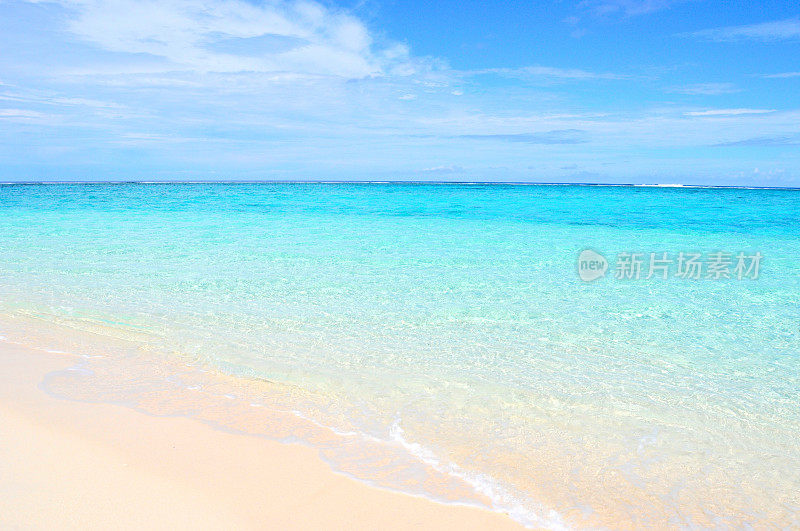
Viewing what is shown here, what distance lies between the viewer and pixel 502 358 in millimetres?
4367

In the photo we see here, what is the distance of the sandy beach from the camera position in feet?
7.61

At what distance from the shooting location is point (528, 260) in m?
9.51

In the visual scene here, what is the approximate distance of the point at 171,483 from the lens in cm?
258

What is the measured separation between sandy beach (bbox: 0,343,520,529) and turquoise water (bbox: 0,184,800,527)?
19 cm

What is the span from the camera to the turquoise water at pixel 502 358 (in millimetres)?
2727

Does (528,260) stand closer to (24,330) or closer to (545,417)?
(545,417)

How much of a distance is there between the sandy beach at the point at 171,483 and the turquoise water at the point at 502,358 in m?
0.19

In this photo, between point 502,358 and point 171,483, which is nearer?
point 171,483

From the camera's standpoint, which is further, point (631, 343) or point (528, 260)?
point (528, 260)

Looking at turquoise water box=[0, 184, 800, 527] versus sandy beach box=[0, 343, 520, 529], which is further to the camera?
turquoise water box=[0, 184, 800, 527]

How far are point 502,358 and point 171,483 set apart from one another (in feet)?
8.91

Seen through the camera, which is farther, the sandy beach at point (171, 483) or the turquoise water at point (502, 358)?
the turquoise water at point (502, 358)

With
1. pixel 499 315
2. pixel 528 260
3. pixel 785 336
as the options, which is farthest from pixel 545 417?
pixel 528 260

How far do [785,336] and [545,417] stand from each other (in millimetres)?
3394
